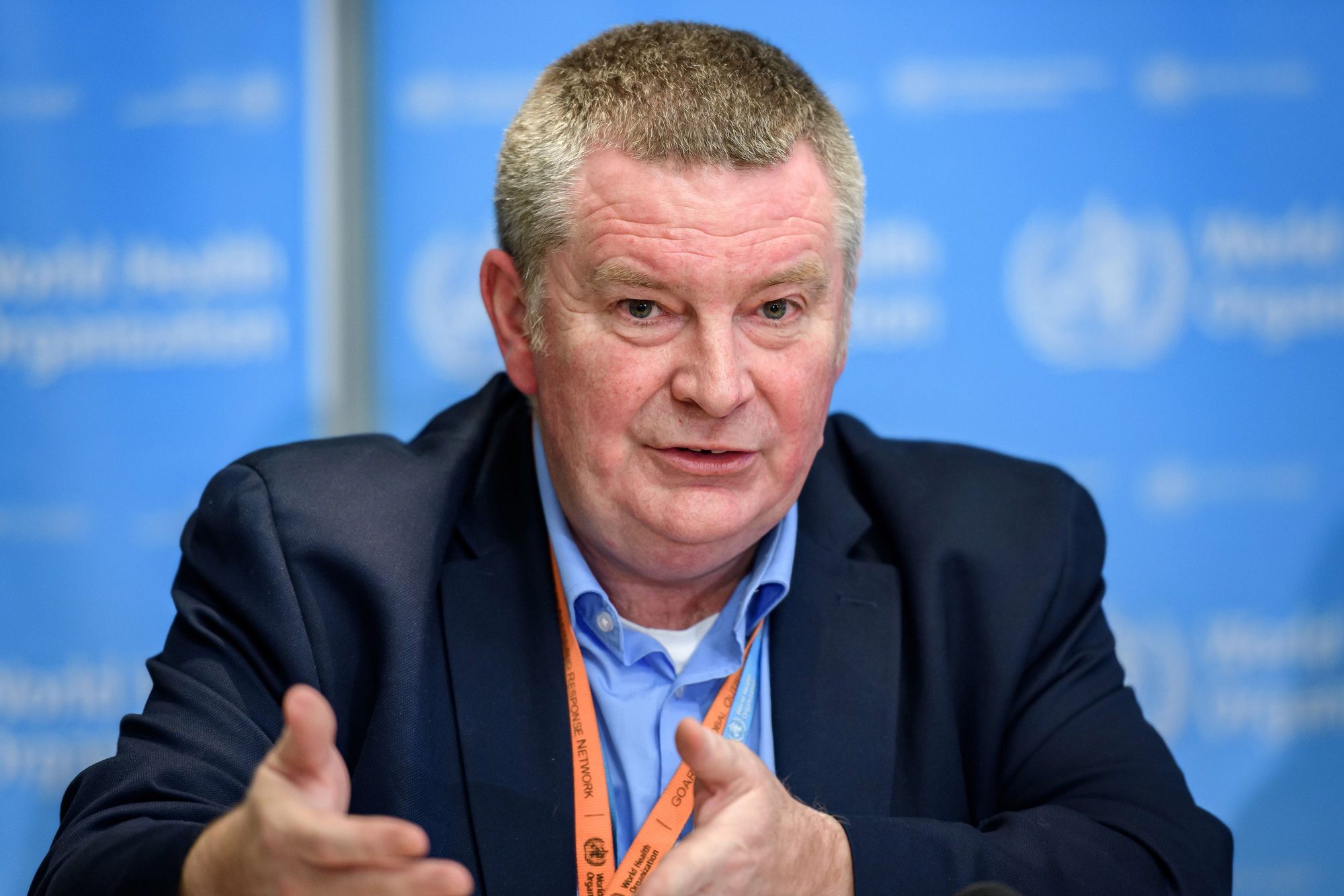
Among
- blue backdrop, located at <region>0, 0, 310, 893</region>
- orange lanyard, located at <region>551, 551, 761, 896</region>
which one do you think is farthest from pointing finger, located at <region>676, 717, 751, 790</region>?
blue backdrop, located at <region>0, 0, 310, 893</region>

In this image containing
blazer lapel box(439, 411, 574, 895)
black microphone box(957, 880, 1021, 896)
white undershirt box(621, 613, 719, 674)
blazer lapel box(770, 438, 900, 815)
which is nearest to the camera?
black microphone box(957, 880, 1021, 896)

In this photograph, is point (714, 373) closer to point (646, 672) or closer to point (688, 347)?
point (688, 347)

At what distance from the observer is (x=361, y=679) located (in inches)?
65.9


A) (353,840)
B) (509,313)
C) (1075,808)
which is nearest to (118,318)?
(509,313)

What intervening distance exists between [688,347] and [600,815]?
2.18ft

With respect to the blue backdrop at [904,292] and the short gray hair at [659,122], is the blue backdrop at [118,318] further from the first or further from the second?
the short gray hair at [659,122]

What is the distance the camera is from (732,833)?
1.18 m

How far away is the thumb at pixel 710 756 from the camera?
1.15 m

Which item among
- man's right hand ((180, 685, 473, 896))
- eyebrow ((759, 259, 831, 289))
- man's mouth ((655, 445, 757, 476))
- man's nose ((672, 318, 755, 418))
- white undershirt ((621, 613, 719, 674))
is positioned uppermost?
eyebrow ((759, 259, 831, 289))

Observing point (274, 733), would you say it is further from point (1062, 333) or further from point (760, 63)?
point (1062, 333)

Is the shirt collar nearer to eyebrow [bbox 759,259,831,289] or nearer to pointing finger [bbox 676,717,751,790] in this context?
eyebrow [bbox 759,259,831,289]

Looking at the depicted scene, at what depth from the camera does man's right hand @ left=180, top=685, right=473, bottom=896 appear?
101cm

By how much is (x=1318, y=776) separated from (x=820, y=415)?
7.05 feet

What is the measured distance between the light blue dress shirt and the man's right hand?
643mm
